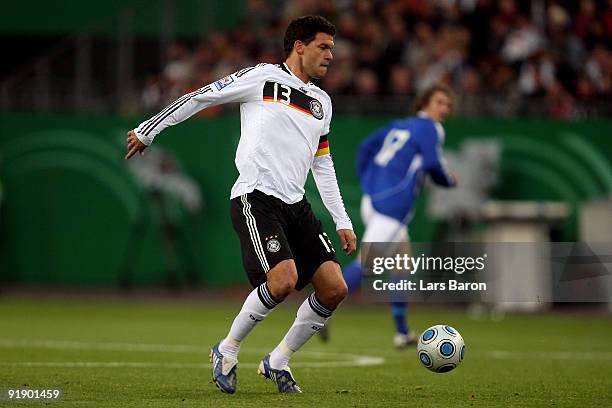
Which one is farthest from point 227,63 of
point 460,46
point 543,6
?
point 543,6

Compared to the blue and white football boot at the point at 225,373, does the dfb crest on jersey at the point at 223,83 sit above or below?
above

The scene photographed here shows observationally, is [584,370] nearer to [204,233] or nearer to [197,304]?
[197,304]

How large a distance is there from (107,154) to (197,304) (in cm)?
357

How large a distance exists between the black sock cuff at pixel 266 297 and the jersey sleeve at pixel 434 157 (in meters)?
4.87

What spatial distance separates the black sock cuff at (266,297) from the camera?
7.78 metres

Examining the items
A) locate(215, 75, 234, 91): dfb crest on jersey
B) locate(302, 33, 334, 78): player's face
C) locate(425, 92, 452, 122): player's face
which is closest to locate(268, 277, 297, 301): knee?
locate(215, 75, 234, 91): dfb crest on jersey

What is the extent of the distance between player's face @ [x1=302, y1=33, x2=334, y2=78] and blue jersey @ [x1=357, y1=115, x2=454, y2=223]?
4557 millimetres

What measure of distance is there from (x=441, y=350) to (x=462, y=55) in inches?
492

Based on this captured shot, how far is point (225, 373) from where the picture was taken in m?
7.81

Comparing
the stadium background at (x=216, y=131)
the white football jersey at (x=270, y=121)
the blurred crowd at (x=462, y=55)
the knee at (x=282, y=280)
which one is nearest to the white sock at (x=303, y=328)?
the knee at (x=282, y=280)

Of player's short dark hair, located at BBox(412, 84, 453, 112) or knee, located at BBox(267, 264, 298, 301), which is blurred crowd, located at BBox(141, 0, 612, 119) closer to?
player's short dark hair, located at BBox(412, 84, 453, 112)

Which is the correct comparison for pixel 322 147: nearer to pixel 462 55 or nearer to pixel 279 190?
pixel 279 190

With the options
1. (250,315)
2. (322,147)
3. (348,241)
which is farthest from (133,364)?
(322,147)

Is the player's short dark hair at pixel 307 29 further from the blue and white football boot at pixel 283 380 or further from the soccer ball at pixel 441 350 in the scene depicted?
the soccer ball at pixel 441 350
